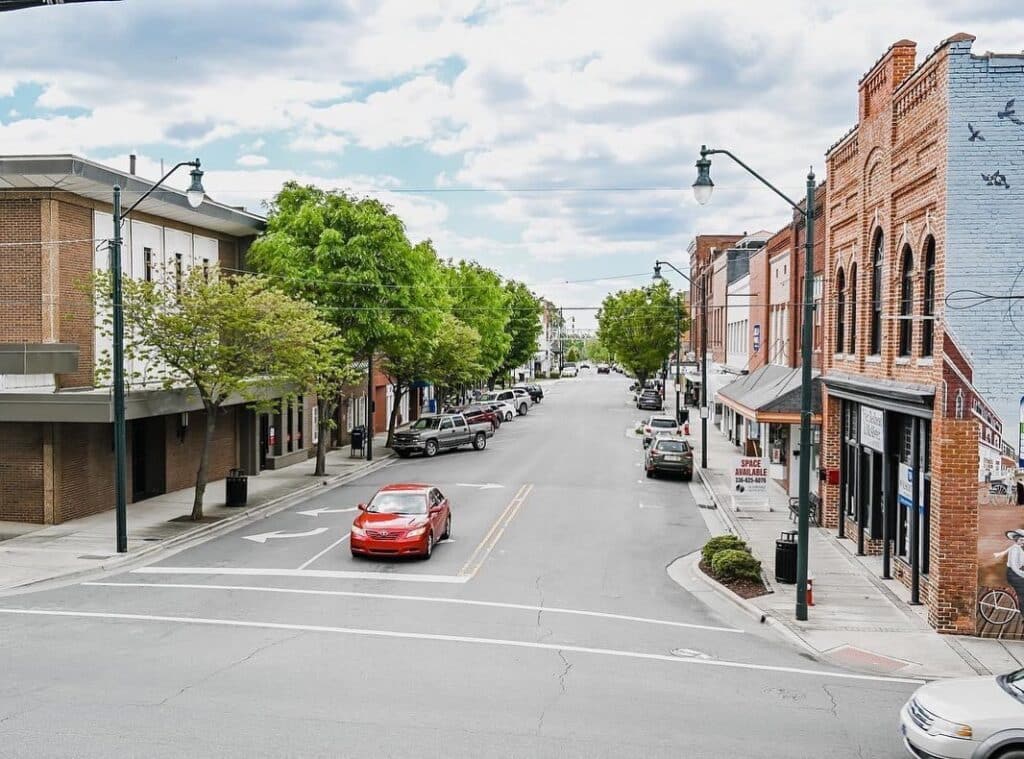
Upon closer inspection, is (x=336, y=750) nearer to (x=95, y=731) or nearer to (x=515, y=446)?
(x=95, y=731)

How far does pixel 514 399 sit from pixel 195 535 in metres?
45.6

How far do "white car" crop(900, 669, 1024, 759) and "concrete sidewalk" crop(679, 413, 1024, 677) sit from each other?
414 centimetres

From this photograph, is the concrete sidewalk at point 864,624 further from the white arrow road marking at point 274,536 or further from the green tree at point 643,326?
the green tree at point 643,326

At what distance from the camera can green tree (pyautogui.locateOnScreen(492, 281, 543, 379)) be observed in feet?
276

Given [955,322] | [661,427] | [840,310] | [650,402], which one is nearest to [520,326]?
[650,402]

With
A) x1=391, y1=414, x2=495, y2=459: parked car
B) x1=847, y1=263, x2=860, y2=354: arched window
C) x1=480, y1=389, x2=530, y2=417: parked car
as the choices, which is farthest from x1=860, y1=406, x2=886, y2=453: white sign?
x1=480, y1=389, x2=530, y2=417: parked car

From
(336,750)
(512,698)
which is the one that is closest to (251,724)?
(336,750)

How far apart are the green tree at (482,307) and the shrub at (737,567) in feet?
134

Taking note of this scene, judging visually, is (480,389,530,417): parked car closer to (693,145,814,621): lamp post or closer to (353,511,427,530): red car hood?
(353,511,427,530): red car hood

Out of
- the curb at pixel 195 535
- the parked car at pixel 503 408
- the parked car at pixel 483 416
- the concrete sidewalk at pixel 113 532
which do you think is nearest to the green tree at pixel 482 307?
the parked car at pixel 503 408

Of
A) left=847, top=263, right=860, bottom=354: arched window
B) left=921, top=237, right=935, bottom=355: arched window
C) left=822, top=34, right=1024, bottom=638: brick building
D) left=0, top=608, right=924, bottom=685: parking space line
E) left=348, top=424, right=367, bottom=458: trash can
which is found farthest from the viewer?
left=348, top=424, right=367, bottom=458: trash can

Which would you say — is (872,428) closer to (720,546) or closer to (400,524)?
(720,546)

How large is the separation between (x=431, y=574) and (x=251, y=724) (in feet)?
29.9

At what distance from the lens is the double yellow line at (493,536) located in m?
20.0
